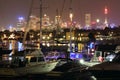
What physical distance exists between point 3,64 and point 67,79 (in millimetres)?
10210

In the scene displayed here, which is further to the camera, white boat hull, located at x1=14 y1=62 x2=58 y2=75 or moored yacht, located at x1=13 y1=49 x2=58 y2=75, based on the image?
moored yacht, located at x1=13 y1=49 x2=58 y2=75

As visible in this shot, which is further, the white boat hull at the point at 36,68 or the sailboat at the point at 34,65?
the sailboat at the point at 34,65

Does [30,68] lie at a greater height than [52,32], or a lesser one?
lesser

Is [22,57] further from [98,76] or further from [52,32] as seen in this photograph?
[52,32]

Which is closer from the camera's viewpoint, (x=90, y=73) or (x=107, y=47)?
(x=90, y=73)

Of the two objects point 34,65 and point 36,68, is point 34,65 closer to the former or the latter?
point 34,65

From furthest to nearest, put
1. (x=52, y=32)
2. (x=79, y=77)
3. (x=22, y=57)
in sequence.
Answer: (x=52, y=32) < (x=22, y=57) < (x=79, y=77)

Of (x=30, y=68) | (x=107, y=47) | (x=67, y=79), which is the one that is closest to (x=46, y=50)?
(x=107, y=47)

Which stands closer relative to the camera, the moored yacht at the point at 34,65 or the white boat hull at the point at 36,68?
the white boat hull at the point at 36,68

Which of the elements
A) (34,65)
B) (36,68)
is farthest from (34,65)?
(36,68)

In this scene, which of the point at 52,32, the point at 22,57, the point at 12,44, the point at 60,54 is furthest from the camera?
the point at 52,32

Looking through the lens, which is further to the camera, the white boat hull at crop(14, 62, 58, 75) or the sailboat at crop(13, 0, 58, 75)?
the sailboat at crop(13, 0, 58, 75)

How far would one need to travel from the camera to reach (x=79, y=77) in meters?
18.6

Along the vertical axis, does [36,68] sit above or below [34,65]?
below
